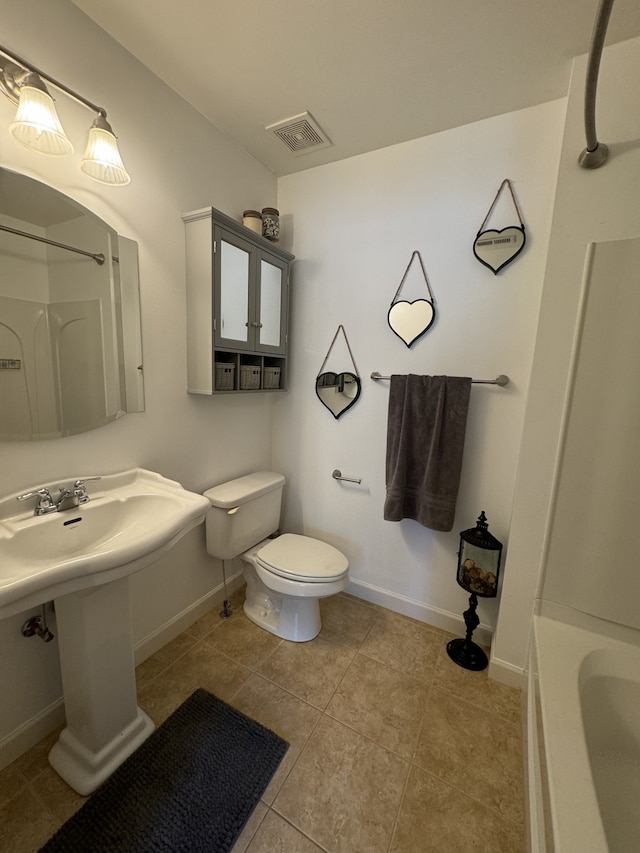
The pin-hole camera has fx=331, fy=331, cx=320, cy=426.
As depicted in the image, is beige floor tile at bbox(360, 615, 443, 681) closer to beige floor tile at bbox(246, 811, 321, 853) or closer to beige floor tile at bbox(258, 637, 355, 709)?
beige floor tile at bbox(258, 637, 355, 709)

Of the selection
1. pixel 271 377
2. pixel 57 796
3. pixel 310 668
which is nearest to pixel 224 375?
pixel 271 377

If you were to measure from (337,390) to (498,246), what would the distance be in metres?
0.98

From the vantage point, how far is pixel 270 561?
157cm

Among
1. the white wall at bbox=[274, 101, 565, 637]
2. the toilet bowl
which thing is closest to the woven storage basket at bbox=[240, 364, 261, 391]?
the white wall at bbox=[274, 101, 565, 637]

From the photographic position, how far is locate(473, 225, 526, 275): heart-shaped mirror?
1383mm

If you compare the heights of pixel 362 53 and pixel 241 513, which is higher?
pixel 362 53

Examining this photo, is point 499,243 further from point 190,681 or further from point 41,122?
point 190,681

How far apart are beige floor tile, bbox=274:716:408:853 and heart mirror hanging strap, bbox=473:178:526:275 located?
76.6 inches

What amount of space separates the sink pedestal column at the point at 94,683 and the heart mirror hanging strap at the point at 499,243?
6.15 feet

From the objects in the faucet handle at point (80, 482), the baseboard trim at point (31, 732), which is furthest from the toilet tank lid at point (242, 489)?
the baseboard trim at point (31, 732)

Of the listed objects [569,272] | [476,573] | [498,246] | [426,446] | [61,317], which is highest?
[498,246]

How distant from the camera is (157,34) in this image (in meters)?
1.13

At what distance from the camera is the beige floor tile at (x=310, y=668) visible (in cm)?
139

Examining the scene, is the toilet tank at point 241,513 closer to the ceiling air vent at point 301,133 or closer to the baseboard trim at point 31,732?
the baseboard trim at point 31,732
